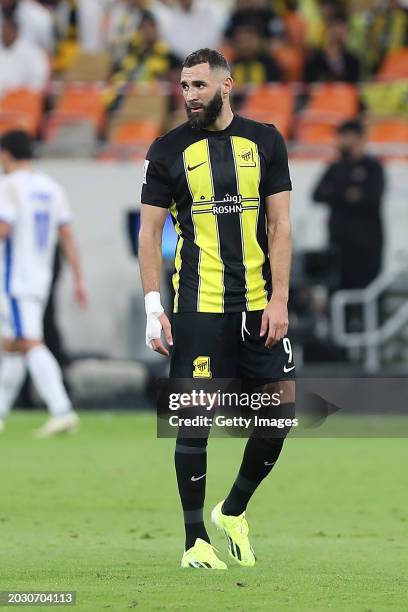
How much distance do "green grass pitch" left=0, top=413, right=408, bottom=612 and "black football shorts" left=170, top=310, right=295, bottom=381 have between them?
823mm

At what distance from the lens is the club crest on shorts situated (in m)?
6.25

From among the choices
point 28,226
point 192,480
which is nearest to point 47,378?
point 28,226

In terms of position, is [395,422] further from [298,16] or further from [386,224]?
[298,16]

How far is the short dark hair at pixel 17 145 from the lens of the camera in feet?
39.3

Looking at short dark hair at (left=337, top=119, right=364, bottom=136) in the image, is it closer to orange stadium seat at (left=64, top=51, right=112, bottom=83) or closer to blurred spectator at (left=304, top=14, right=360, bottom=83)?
blurred spectator at (left=304, top=14, right=360, bottom=83)

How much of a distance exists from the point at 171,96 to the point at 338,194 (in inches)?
119

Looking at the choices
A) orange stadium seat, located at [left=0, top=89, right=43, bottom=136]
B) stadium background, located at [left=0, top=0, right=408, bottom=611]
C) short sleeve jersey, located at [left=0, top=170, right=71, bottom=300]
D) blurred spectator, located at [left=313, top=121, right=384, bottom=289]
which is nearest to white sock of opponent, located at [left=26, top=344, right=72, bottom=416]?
stadium background, located at [left=0, top=0, right=408, bottom=611]

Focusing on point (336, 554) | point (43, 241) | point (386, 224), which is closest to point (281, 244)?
point (336, 554)

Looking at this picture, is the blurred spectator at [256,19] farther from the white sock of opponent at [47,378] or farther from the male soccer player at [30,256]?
the white sock of opponent at [47,378]

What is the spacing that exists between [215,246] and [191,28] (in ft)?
40.8

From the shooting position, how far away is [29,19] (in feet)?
60.2

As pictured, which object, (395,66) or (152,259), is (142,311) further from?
(152,259)

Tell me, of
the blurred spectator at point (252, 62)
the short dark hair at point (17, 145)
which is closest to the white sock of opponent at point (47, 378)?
the short dark hair at point (17, 145)

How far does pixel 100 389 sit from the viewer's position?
15.0 metres
